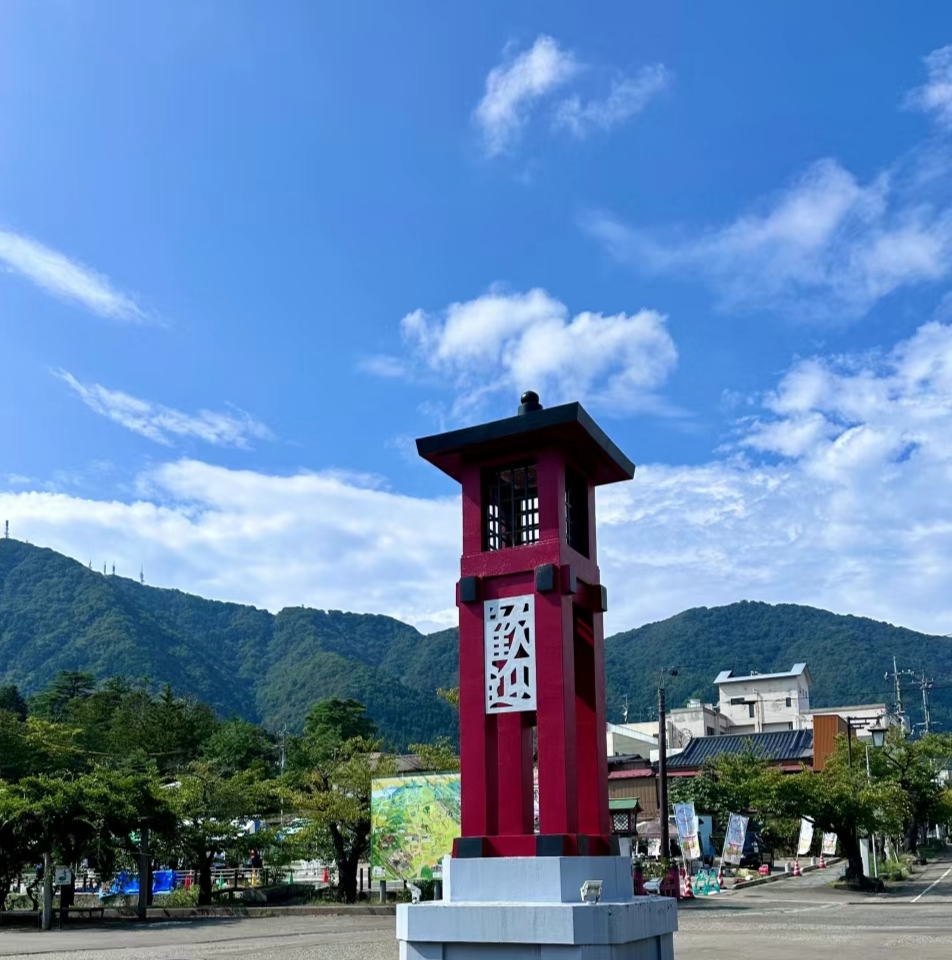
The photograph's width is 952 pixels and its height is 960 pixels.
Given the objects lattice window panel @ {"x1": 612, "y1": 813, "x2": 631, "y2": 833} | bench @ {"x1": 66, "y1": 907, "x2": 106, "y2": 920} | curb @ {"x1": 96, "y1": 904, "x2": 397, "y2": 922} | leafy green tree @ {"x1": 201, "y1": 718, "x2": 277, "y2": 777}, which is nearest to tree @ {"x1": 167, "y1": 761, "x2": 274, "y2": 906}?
curb @ {"x1": 96, "y1": 904, "x2": 397, "y2": 922}

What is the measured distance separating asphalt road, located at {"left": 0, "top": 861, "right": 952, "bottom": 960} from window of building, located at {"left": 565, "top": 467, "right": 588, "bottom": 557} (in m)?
8.31

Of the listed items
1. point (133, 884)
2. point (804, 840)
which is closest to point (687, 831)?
point (804, 840)

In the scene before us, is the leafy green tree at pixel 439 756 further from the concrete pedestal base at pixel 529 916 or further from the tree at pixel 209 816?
the concrete pedestal base at pixel 529 916

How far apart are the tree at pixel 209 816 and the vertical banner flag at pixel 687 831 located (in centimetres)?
1556

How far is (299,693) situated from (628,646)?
219 feet

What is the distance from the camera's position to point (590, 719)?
10.4m

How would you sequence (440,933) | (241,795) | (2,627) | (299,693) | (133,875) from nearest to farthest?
(440,933) < (241,795) < (133,875) < (299,693) < (2,627)

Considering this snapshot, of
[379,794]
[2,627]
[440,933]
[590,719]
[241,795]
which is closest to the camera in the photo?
[440,933]

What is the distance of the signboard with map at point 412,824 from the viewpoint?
983 inches

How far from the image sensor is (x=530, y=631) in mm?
9969

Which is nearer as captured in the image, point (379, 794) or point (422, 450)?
point (422, 450)

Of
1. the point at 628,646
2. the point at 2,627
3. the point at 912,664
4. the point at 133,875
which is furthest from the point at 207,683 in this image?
the point at 133,875

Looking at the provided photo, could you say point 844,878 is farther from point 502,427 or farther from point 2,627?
point 2,627

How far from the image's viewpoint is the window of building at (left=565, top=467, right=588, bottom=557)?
35.3 feet
